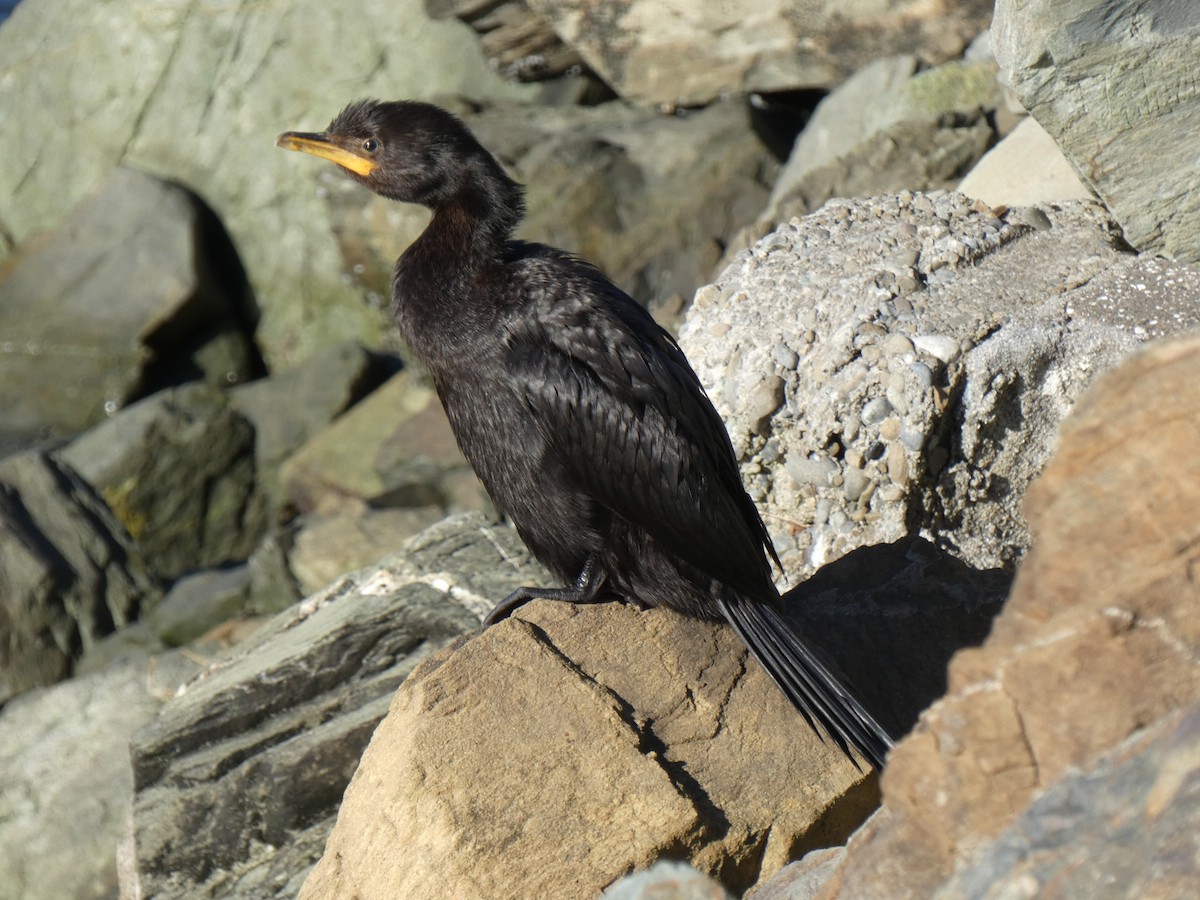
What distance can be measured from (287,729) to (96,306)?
240 inches

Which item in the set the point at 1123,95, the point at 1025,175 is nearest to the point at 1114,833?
the point at 1123,95

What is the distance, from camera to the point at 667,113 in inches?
337

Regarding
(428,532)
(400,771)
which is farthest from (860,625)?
(428,532)

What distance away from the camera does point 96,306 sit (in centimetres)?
973

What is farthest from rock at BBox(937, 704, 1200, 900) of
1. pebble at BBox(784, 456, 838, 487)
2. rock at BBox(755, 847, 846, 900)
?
pebble at BBox(784, 456, 838, 487)

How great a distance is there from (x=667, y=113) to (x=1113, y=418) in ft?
22.5

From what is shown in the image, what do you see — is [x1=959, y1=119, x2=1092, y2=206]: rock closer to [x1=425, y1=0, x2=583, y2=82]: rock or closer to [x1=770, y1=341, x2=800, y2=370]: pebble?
[x1=770, y1=341, x2=800, y2=370]: pebble

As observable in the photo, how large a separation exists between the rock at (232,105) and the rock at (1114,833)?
8.19 m

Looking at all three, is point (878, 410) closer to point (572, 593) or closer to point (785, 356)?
point (785, 356)

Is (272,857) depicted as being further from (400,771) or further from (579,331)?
(579,331)

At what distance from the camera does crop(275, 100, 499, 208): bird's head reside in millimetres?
4078

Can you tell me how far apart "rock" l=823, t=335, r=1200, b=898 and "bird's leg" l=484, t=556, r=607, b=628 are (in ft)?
5.47

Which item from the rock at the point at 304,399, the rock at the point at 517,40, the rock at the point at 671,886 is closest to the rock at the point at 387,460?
the rock at the point at 304,399

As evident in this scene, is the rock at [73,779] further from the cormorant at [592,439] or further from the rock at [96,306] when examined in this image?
the rock at [96,306]
